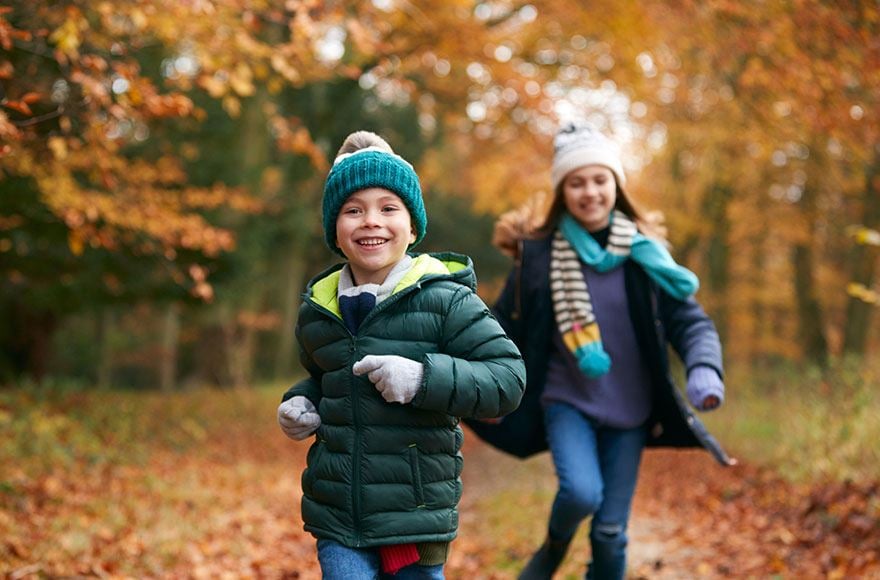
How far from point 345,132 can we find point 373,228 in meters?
18.0

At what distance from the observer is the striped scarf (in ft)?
14.9

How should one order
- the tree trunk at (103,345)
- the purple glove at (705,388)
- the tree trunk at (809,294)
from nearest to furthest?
A: the purple glove at (705,388)
the tree trunk at (809,294)
the tree trunk at (103,345)

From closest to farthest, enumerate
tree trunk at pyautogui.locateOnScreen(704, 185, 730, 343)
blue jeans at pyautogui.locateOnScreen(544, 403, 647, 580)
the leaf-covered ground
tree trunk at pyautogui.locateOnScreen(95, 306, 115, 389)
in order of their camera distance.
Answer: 1. blue jeans at pyautogui.locateOnScreen(544, 403, 647, 580)
2. the leaf-covered ground
3. tree trunk at pyautogui.locateOnScreen(704, 185, 730, 343)
4. tree trunk at pyautogui.locateOnScreen(95, 306, 115, 389)

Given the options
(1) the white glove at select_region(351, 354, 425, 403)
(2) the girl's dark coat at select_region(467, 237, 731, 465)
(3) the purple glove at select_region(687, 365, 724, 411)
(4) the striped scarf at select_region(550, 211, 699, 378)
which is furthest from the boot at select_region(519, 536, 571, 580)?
(1) the white glove at select_region(351, 354, 425, 403)

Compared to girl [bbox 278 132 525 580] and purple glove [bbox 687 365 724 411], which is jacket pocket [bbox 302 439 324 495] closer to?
girl [bbox 278 132 525 580]

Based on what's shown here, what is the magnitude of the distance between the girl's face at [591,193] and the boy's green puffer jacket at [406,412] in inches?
67.9

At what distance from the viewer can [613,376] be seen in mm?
4699

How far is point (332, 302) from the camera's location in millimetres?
3242

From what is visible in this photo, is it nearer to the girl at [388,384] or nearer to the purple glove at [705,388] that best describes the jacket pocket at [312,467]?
the girl at [388,384]

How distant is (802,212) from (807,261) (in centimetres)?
120

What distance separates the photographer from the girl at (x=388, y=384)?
2963 millimetres

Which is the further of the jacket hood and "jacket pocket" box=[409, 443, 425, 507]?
the jacket hood

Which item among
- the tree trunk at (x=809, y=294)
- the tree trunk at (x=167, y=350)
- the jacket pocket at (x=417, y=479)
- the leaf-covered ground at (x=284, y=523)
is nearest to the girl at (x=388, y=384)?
the jacket pocket at (x=417, y=479)

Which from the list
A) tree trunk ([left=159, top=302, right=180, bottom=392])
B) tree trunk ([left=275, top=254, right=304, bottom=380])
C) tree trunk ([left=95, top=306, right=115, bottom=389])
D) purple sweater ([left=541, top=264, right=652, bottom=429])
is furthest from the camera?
tree trunk ([left=275, top=254, right=304, bottom=380])
